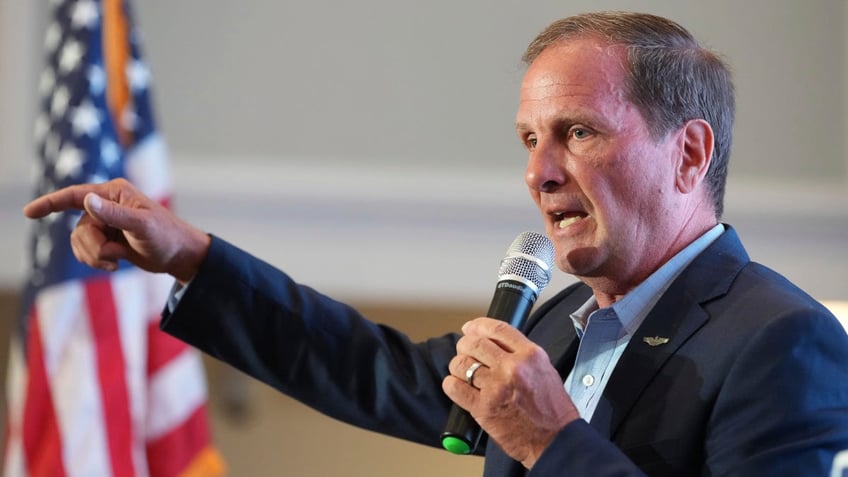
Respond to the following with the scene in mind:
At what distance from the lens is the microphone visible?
64.6 inches

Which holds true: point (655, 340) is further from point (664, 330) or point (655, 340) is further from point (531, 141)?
point (531, 141)

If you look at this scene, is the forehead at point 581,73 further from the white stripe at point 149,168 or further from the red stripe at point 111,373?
the white stripe at point 149,168

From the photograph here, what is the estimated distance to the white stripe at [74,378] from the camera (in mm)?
3211

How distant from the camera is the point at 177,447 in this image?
3.42 meters

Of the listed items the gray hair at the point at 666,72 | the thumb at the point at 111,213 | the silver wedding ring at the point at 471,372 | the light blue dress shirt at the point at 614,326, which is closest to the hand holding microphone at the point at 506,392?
the silver wedding ring at the point at 471,372

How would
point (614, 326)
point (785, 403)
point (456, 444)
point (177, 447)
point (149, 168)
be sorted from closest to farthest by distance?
point (785, 403) → point (456, 444) → point (614, 326) → point (177, 447) → point (149, 168)

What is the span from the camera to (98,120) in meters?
3.45

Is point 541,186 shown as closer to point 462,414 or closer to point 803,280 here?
point 462,414

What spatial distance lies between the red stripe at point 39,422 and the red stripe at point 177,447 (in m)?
0.30

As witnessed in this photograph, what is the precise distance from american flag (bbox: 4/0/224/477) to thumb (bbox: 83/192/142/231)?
153cm

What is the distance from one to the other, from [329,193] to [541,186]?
294 centimetres

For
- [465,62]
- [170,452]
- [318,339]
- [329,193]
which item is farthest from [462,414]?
[465,62]

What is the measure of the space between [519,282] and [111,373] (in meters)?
1.91

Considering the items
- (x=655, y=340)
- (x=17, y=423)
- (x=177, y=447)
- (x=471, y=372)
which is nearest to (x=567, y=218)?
(x=655, y=340)
